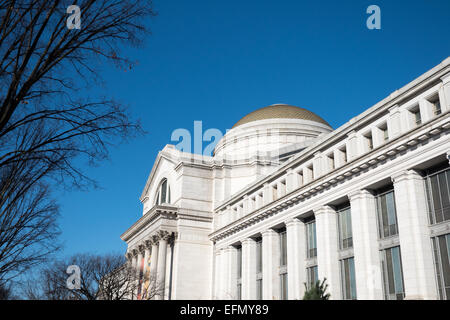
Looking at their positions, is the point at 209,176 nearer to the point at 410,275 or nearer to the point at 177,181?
the point at 177,181

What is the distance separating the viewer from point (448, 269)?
21078 mm

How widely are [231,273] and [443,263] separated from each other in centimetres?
2528

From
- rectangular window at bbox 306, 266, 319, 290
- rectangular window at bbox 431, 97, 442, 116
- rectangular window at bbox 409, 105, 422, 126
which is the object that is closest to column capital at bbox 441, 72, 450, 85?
rectangular window at bbox 431, 97, 442, 116

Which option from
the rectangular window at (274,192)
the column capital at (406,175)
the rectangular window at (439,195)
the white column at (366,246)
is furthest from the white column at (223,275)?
the rectangular window at (439,195)

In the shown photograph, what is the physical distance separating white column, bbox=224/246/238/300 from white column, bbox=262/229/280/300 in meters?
6.72

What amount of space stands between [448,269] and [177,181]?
3448 cm

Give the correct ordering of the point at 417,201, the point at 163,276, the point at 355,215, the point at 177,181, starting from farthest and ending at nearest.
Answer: the point at 177,181 < the point at 163,276 < the point at 355,215 < the point at 417,201

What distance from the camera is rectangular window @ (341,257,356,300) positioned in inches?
1085

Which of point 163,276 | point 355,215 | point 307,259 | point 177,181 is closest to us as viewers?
point 355,215

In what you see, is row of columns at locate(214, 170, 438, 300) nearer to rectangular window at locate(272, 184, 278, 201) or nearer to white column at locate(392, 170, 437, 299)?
white column at locate(392, 170, 437, 299)

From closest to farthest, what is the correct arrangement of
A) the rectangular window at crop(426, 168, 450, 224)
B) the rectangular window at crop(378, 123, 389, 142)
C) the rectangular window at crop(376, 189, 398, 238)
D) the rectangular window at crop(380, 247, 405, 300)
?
1. the rectangular window at crop(426, 168, 450, 224)
2. the rectangular window at crop(380, 247, 405, 300)
3. the rectangular window at crop(376, 189, 398, 238)
4. the rectangular window at crop(378, 123, 389, 142)

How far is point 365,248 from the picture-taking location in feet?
85.8
